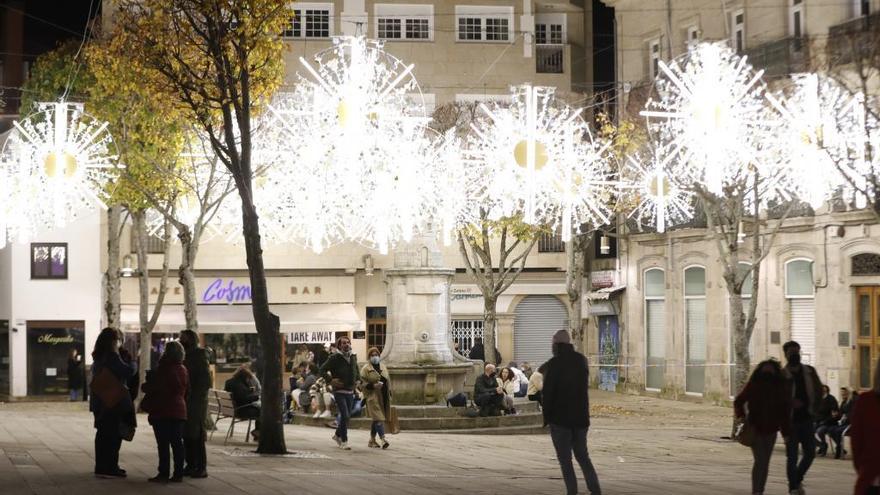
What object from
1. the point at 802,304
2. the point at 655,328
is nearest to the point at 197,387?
the point at 802,304

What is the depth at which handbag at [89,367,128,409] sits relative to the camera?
1543cm

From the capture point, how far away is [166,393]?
1506cm

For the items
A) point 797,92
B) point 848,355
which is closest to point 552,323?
point 848,355

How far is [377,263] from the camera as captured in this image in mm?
51562

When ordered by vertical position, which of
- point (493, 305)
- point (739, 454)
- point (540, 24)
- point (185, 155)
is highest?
point (540, 24)

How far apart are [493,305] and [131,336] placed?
45.5 ft

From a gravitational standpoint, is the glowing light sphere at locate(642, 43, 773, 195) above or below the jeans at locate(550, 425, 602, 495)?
above

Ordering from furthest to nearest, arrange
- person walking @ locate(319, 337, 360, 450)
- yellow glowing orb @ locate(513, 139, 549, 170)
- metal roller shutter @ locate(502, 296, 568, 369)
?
metal roller shutter @ locate(502, 296, 568, 369) → yellow glowing orb @ locate(513, 139, 549, 170) → person walking @ locate(319, 337, 360, 450)

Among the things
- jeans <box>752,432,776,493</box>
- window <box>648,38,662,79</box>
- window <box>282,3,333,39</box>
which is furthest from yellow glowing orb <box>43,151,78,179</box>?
window <box>282,3,333,39</box>

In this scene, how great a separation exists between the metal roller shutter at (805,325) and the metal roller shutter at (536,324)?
635 inches

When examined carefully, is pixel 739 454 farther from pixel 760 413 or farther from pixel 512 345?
pixel 512 345

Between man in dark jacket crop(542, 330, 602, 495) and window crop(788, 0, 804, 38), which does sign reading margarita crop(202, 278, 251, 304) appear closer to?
window crop(788, 0, 804, 38)

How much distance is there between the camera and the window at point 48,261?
4806 centimetres

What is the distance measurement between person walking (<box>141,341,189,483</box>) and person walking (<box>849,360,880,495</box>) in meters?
7.73
